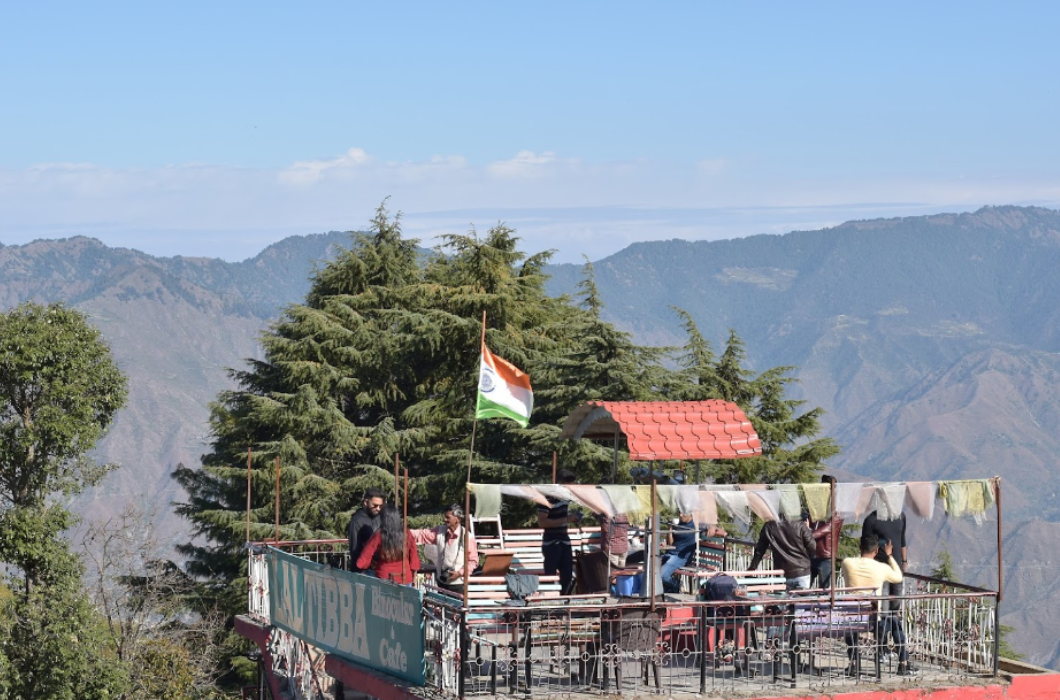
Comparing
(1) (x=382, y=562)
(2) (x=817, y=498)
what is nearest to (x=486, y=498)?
(1) (x=382, y=562)

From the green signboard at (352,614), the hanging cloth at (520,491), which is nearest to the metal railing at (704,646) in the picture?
the green signboard at (352,614)

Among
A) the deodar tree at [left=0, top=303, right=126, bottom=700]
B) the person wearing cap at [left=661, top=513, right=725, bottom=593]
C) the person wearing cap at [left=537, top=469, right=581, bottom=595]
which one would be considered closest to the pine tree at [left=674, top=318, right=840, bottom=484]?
the deodar tree at [left=0, top=303, right=126, bottom=700]

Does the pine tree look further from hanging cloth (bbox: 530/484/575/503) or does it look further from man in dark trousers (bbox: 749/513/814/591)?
hanging cloth (bbox: 530/484/575/503)

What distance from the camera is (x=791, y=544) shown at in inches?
674

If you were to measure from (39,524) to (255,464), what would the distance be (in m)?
9.04

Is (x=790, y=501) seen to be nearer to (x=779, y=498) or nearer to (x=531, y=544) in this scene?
(x=779, y=498)

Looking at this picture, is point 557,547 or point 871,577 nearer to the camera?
point 871,577

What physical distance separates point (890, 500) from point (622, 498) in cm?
301

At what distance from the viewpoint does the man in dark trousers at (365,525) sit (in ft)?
55.2

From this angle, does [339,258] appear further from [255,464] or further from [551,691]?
[551,691]

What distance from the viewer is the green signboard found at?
1534 centimetres

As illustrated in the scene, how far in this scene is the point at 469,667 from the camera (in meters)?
15.5

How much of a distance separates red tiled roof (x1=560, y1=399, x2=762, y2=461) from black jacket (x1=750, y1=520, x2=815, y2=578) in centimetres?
89

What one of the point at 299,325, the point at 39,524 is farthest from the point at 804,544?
the point at 299,325
